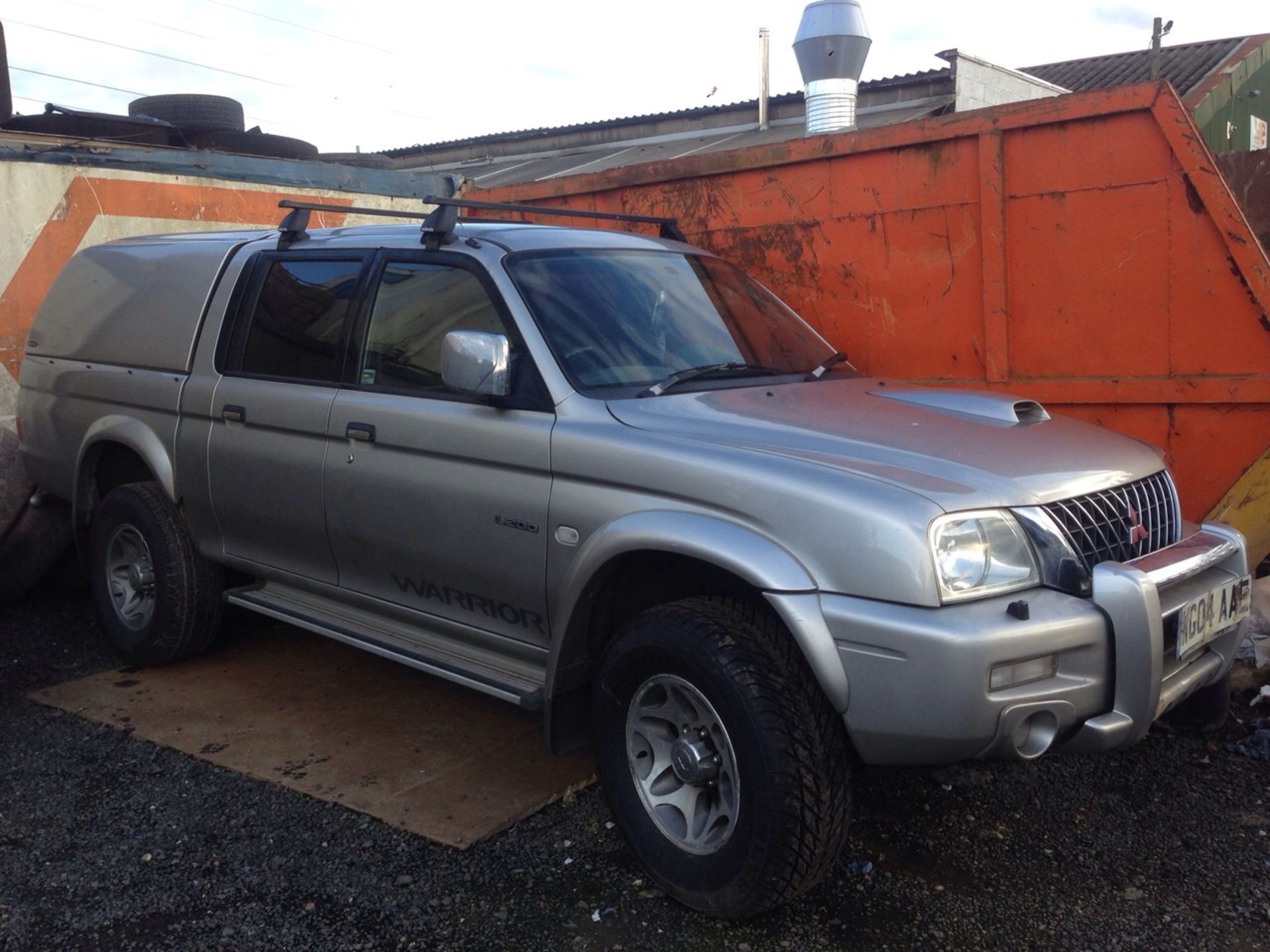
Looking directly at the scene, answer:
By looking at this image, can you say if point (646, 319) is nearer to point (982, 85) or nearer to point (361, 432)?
point (361, 432)

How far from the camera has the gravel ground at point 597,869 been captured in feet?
9.31

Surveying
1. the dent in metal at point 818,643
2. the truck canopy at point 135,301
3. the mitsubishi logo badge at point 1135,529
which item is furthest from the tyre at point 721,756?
the truck canopy at point 135,301

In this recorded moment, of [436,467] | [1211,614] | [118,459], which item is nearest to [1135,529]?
[1211,614]

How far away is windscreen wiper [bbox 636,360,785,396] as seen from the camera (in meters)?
3.35

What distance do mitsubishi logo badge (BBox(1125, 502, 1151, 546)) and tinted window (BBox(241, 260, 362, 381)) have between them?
2624 millimetres

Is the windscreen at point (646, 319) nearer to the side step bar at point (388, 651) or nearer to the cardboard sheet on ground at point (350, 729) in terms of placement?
the side step bar at point (388, 651)

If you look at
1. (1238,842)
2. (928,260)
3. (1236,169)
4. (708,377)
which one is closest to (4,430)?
(708,377)

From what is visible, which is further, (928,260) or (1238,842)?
(928,260)

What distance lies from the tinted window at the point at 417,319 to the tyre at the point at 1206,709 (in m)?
2.59

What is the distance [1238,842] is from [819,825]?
1.48 m

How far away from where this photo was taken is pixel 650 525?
114 inches

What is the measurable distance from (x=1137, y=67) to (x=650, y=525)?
68.8ft

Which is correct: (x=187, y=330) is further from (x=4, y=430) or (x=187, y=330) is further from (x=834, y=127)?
(x=834, y=127)

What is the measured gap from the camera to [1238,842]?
128 inches
